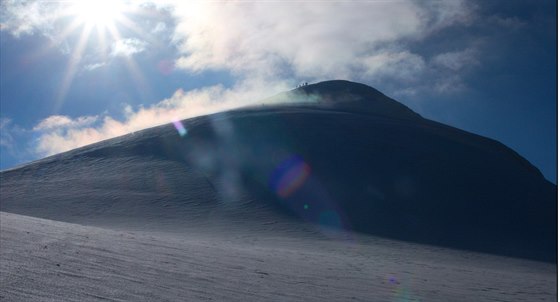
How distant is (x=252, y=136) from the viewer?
2023 inches

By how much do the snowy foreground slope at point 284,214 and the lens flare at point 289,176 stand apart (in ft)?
0.48

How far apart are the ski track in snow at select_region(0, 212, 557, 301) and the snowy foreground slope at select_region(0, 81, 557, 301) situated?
7 centimetres

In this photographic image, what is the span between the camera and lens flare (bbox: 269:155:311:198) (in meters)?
38.8

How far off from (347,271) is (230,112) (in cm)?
4748

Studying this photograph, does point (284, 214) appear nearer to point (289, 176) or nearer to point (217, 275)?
point (289, 176)

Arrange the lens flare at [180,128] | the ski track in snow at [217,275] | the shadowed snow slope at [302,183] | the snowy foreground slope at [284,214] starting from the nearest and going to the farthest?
1. the ski track in snow at [217,275]
2. the snowy foreground slope at [284,214]
3. the shadowed snow slope at [302,183]
4. the lens flare at [180,128]

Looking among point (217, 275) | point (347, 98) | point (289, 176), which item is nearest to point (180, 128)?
point (289, 176)

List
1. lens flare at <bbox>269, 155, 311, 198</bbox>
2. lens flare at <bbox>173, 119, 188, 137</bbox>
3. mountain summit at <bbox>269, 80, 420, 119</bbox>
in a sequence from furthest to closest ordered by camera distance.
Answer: mountain summit at <bbox>269, 80, 420, 119</bbox> < lens flare at <bbox>173, 119, 188, 137</bbox> < lens flare at <bbox>269, 155, 311, 198</bbox>

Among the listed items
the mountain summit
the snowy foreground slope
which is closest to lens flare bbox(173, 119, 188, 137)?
the snowy foreground slope

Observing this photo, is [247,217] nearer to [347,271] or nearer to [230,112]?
[347,271]

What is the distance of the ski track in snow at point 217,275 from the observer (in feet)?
30.7

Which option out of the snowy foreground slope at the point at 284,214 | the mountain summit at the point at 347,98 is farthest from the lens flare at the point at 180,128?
the mountain summit at the point at 347,98

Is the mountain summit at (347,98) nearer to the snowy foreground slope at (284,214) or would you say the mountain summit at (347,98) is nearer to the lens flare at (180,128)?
the snowy foreground slope at (284,214)

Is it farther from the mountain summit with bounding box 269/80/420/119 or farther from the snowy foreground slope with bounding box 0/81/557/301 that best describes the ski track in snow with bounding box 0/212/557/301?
the mountain summit with bounding box 269/80/420/119
